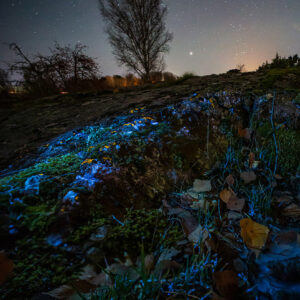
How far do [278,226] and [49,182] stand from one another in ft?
4.13

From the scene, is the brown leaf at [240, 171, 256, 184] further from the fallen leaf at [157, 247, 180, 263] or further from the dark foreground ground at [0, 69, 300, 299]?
the fallen leaf at [157, 247, 180, 263]

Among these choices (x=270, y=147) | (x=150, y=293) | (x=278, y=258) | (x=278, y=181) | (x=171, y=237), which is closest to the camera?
(x=150, y=293)

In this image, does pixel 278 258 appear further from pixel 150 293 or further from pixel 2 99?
pixel 2 99

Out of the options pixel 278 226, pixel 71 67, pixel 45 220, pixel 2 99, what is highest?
pixel 71 67

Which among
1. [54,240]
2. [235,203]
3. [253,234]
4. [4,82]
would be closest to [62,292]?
[54,240]

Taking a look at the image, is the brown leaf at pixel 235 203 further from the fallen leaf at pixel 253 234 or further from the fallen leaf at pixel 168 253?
the fallen leaf at pixel 168 253

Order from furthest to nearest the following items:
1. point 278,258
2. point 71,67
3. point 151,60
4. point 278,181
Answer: point 151,60 < point 71,67 < point 278,181 < point 278,258

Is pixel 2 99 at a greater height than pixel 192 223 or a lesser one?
greater

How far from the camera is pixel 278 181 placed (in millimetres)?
1085

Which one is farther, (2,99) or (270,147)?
(2,99)

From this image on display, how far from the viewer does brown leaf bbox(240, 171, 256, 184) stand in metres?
1.06

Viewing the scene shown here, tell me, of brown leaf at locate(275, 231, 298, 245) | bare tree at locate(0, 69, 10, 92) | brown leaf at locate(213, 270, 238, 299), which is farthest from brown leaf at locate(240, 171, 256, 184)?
bare tree at locate(0, 69, 10, 92)

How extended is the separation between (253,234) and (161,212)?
452mm

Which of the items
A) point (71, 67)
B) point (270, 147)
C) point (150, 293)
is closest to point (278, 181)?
point (270, 147)
